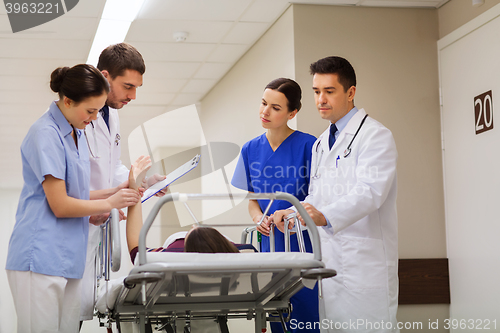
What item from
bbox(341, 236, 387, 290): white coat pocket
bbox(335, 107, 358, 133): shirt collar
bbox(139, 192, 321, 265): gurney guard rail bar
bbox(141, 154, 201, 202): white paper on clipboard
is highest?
bbox(335, 107, 358, 133): shirt collar

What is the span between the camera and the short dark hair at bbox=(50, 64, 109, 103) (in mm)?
1830

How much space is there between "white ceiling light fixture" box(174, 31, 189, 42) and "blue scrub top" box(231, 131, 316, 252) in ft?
6.01

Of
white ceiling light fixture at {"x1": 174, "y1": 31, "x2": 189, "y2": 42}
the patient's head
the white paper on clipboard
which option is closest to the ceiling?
white ceiling light fixture at {"x1": 174, "y1": 31, "x2": 189, "y2": 42}

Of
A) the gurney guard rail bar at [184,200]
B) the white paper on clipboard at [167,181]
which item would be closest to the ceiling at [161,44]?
the white paper on clipboard at [167,181]

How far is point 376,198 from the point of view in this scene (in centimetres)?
215

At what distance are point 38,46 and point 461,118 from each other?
3317mm

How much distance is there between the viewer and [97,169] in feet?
7.41

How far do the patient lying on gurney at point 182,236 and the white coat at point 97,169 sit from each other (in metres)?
0.16

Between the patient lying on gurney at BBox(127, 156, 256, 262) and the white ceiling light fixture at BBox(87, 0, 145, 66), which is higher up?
the white ceiling light fixture at BBox(87, 0, 145, 66)

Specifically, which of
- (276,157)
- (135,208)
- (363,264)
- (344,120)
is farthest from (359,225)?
(135,208)

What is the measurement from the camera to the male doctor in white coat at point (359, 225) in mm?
2100

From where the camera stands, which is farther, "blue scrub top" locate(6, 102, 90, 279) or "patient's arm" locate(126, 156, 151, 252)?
"patient's arm" locate(126, 156, 151, 252)

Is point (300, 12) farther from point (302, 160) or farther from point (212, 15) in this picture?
point (302, 160)

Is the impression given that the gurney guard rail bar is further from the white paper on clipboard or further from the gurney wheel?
the white paper on clipboard
